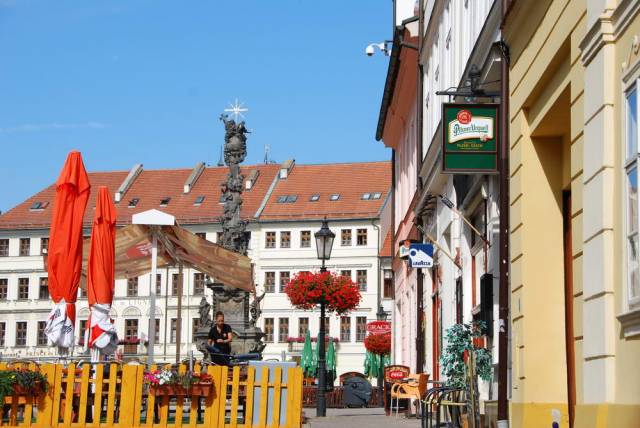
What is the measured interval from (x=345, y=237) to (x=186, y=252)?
67.7 metres

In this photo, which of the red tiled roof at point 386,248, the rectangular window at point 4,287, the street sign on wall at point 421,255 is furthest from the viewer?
the rectangular window at point 4,287

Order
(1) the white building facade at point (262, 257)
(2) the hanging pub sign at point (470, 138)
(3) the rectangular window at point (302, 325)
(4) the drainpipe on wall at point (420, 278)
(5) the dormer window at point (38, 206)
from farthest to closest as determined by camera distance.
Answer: (5) the dormer window at point (38, 206) < (3) the rectangular window at point (302, 325) < (1) the white building facade at point (262, 257) < (4) the drainpipe on wall at point (420, 278) < (2) the hanging pub sign at point (470, 138)

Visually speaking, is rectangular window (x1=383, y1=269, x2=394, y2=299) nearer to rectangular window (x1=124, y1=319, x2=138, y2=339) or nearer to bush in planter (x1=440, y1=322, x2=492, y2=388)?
rectangular window (x1=124, y1=319, x2=138, y2=339)

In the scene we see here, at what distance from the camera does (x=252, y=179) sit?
9150cm

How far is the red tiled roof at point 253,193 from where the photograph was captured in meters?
87.6

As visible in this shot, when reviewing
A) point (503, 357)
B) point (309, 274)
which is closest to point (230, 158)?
point (309, 274)

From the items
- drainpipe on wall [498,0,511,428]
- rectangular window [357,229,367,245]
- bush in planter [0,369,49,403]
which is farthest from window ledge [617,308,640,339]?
rectangular window [357,229,367,245]

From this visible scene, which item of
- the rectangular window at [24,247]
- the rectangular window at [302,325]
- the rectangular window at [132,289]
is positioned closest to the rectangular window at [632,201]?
the rectangular window at [302,325]

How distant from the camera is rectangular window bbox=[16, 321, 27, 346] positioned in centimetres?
9100

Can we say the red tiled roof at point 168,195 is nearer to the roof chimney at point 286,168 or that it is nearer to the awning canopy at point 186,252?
the roof chimney at point 286,168

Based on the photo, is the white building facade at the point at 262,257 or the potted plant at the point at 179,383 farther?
the white building facade at the point at 262,257

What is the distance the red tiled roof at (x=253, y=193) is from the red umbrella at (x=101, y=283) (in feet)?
225

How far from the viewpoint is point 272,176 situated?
9238 cm

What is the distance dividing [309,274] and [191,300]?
56.9m
